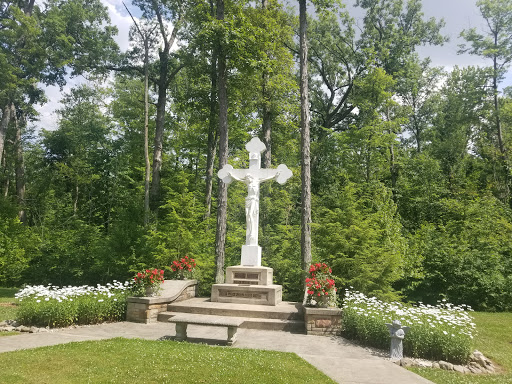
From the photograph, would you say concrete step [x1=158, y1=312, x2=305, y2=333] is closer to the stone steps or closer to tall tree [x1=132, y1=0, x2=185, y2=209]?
the stone steps

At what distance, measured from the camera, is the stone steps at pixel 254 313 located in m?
7.80

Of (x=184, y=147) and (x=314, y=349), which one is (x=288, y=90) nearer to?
(x=184, y=147)

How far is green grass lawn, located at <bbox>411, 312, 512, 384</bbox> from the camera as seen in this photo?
16.4ft

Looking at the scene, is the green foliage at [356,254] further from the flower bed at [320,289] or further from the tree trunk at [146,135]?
the tree trunk at [146,135]

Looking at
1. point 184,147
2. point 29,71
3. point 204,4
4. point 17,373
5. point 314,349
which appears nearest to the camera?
point 17,373

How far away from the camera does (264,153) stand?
57.5 ft

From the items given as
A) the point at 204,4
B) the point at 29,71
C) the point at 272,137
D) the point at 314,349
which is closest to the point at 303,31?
the point at 204,4

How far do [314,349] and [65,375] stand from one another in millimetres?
3912

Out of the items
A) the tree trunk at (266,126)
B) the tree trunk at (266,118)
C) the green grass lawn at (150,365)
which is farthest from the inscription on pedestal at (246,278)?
the tree trunk at (266,126)

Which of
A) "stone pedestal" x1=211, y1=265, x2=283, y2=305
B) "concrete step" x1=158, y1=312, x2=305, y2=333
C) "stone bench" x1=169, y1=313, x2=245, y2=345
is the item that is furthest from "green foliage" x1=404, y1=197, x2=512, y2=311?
"stone bench" x1=169, y1=313, x2=245, y2=345

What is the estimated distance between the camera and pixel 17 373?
4.20 meters

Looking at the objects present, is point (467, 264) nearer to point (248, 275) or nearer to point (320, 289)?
point (320, 289)

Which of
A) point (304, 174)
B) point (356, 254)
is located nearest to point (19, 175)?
point (304, 174)

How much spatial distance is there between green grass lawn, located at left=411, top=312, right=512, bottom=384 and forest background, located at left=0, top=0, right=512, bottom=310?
200 centimetres
